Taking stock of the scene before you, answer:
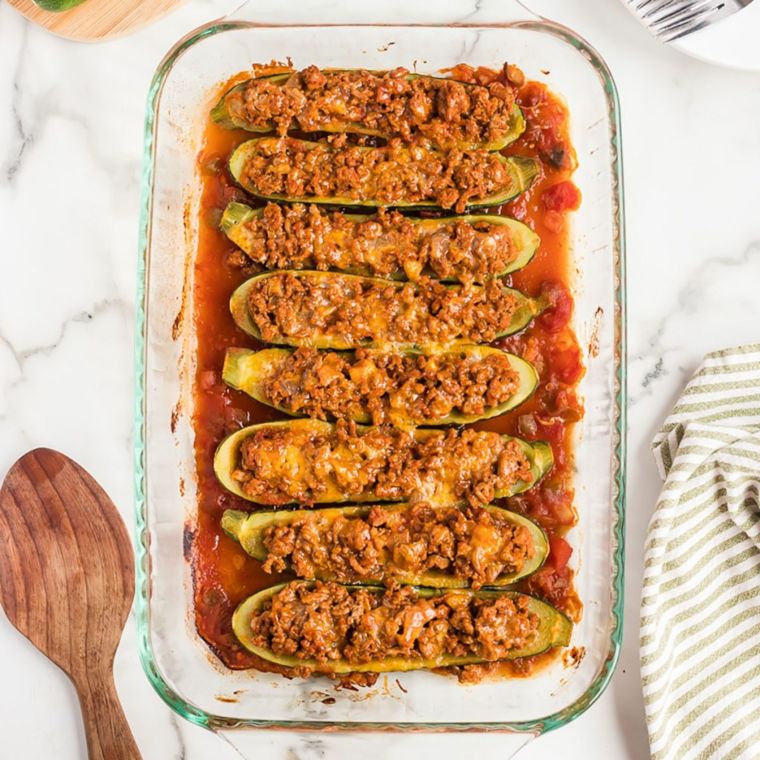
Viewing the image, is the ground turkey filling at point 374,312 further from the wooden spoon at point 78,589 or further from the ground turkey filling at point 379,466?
the wooden spoon at point 78,589

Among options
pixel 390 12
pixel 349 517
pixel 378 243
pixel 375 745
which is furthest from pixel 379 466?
pixel 390 12

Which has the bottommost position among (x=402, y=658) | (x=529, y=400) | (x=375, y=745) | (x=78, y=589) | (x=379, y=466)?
(x=375, y=745)

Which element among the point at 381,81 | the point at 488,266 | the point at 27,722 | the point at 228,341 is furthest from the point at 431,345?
the point at 27,722

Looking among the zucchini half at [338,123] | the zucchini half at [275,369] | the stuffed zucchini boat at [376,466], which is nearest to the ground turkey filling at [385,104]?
the zucchini half at [338,123]

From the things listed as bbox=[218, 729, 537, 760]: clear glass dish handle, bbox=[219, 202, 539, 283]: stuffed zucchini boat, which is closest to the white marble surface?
bbox=[219, 202, 539, 283]: stuffed zucchini boat

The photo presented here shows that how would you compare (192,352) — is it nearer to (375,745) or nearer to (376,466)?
(376,466)

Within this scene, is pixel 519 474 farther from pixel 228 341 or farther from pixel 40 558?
pixel 40 558

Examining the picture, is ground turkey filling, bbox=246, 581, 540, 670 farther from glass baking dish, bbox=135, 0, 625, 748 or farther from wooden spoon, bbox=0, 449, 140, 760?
wooden spoon, bbox=0, 449, 140, 760
